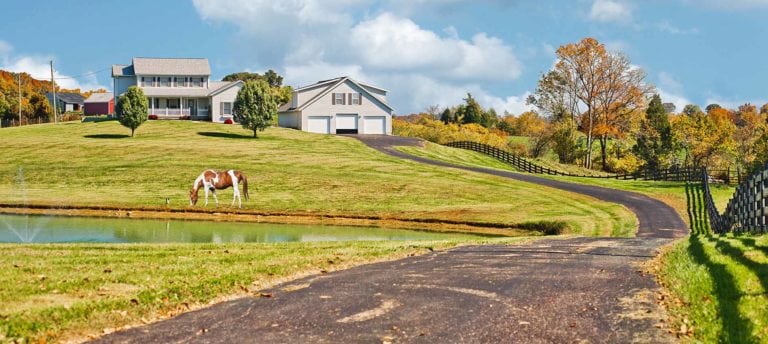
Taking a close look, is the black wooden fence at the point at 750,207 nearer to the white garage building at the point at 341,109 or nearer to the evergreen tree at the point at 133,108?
the evergreen tree at the point at 133,108

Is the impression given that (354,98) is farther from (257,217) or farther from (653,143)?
(257,217)

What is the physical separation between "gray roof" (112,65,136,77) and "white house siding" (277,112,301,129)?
845 inches

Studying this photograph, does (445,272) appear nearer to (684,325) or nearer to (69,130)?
(684,325)

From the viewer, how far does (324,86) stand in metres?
98.7

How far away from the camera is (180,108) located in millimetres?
105688

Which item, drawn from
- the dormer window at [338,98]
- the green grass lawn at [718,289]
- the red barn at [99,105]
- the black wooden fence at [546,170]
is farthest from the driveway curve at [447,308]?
the red barn at [99,105]

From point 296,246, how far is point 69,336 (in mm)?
11443

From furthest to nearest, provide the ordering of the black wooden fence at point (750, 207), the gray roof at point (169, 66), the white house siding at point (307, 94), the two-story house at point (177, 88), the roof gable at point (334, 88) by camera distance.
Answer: the gray roof at point (169, 66), the two-story house at point (177, 88), the white house siding at point (307, 94), the roof gable at point (334, 88), the black wooden fence at point (750, 207)

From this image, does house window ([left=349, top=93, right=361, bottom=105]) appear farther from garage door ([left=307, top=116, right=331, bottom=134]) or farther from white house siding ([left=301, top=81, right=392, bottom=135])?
garage door ([left=307, top=116, right=331, bottom=134])

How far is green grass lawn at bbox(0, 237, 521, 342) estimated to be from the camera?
10.2m

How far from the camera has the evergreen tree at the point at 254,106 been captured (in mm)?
85375

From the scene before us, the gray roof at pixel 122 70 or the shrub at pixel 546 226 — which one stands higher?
the gray roof at pixel 122 70

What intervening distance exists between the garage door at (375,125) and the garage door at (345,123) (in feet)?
5.05

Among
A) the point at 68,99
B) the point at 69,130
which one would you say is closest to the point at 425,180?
the point at 69,130
